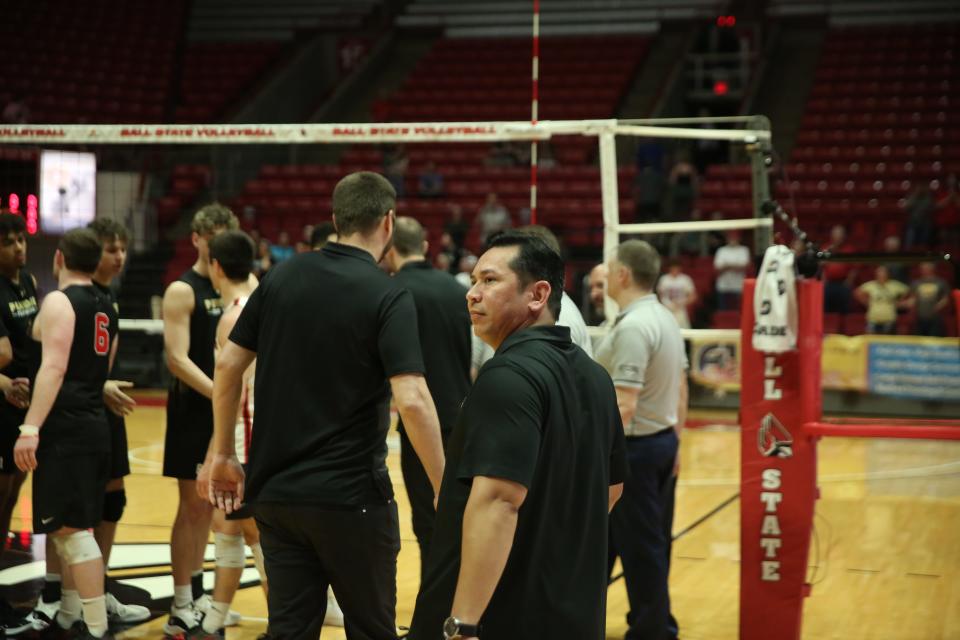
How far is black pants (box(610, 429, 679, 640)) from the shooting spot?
4.90 m

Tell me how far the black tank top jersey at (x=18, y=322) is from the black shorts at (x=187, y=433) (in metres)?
0.69

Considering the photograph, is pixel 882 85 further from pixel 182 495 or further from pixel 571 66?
pixel 182 495

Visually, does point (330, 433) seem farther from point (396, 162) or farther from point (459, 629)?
point (396, 162)

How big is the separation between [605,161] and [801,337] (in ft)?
5.99

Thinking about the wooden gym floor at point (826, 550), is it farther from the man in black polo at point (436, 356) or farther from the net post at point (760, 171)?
the net post at point (760, 171)

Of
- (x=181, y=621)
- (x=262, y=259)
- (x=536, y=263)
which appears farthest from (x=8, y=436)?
(x=262, y=259)

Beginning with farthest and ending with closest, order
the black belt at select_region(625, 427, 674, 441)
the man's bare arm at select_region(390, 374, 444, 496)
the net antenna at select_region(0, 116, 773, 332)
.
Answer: the net antenna at select_region(0, 116, 773, 332), the black belt at select_region(625, 427, 674, 441), the man's bare arm at select_region(390, 374, 444, 496)

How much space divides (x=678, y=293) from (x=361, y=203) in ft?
36.0

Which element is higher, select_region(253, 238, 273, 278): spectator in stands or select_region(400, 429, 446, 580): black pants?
select_region(253, 238, 273, 278): spectator in stands

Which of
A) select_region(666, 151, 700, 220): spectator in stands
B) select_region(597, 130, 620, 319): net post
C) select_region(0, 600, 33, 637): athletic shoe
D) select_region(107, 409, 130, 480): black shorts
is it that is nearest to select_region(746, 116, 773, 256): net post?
select_region(597, 130, 620, 319): net post

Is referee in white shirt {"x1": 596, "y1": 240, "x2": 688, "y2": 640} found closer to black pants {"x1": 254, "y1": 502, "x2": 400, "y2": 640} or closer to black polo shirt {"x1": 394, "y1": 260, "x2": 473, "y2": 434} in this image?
black polo shirt {"x1": 394, "y1": 260, "x2": 473, "y2": 434}

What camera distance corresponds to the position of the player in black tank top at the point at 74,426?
4.70 meters

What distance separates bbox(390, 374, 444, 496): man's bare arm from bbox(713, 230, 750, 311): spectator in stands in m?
11.5

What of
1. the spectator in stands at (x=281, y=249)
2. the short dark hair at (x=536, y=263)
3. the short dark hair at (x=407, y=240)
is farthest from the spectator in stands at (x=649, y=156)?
the short dark hair at (x=536, y=263)
